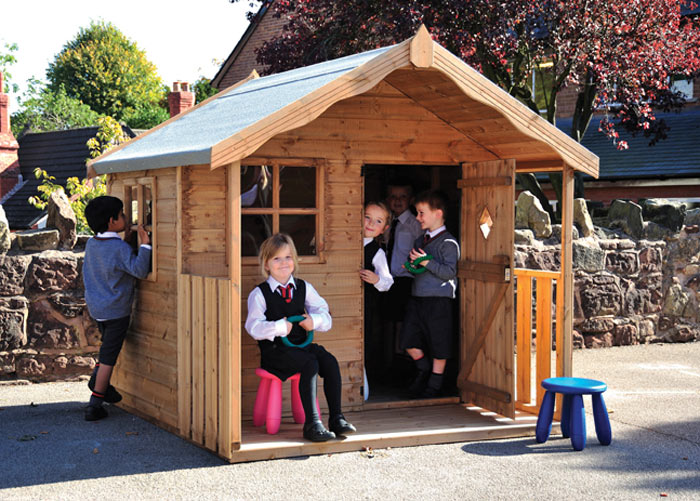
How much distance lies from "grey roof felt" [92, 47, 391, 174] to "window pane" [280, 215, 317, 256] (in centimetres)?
101

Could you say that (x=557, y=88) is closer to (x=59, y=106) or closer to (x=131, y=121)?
(x=59, y=106)

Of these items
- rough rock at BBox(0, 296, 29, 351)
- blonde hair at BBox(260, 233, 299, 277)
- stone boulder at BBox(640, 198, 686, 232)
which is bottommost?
rough rock at BBox(0, 296, 29, 351)

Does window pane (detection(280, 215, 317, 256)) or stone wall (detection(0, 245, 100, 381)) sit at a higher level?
window pane (detection(280, 215, 317, 256))

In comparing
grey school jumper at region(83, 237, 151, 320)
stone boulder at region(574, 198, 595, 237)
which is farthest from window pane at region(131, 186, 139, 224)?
stone boulder at region(574, 198, 595, 237)

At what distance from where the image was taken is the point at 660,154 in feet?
70.1

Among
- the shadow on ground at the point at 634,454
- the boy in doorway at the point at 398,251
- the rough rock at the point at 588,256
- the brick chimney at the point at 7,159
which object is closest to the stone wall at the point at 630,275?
the rough rock at the point at 588,256

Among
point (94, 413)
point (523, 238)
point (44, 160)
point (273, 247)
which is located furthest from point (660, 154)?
point (44, 160)

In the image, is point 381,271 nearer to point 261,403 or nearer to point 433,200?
point 433,200

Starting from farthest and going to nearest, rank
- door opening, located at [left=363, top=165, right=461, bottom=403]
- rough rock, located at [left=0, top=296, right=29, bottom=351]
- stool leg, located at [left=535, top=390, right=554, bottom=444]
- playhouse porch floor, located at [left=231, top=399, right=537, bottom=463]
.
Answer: rough rock, located at [left=0, top=296, right=29, bottom=351], door opening, located at [left=363, top=165, right=461, bottom=403], stool leg, located at [left=535, top=390, right=554, bottom=444], playhouse porch floor, located at [left=231, top=399, right=537, bottom=463]

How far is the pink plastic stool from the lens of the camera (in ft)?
23.1

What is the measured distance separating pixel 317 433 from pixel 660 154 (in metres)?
16.7

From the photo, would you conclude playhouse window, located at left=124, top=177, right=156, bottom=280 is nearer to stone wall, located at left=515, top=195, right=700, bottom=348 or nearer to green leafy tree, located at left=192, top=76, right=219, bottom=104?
stone wall, located at left=515, top=195, right=700, bottom=348

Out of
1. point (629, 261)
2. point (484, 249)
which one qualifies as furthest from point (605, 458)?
point (629, 261)

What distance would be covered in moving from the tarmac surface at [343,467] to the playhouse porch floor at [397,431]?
10 cm
